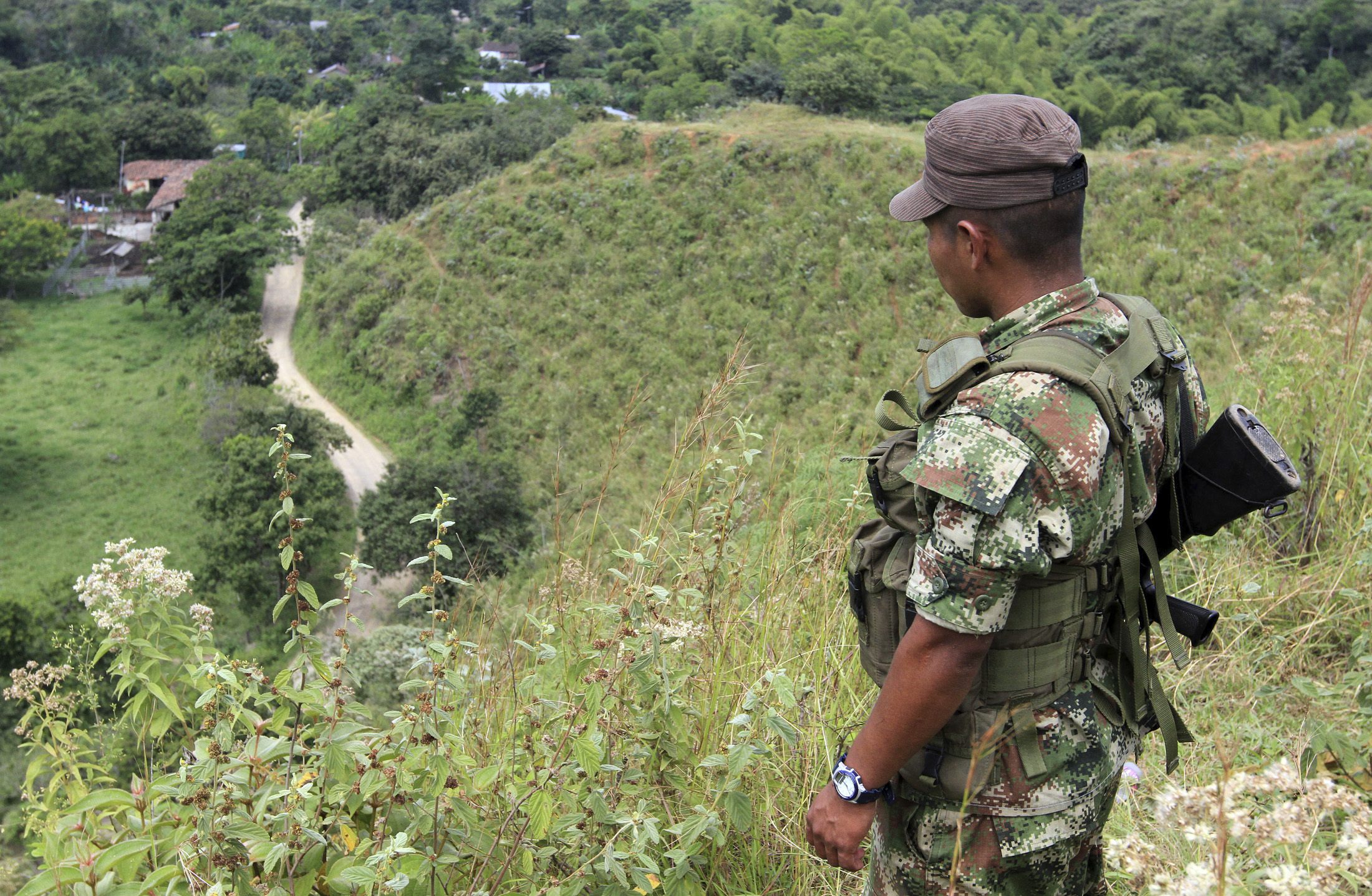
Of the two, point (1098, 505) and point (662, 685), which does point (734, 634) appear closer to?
point (662, 685)

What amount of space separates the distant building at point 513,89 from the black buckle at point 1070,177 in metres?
35.8

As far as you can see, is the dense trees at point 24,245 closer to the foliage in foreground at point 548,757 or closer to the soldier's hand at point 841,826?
the foliage in foreground at point 548,757

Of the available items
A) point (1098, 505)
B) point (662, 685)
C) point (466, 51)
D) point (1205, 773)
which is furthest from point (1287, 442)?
point (466, 51)

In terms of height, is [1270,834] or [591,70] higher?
[1270,834]

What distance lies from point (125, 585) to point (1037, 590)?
4.33 ft

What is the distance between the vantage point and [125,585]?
1.46 m

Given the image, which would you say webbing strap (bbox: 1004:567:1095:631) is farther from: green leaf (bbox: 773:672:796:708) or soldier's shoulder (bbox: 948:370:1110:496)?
green leaf (bbox: 773:672:796:708)

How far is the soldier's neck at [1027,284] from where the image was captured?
1.21 meters

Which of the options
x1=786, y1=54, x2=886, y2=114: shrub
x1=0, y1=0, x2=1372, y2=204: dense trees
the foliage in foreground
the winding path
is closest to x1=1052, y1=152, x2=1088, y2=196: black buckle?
the foliage in foreground

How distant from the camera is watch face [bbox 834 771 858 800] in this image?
3.86ft

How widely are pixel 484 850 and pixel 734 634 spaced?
70 centimetres

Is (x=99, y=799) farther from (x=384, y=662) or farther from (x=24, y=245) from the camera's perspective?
(x=24, y=245)

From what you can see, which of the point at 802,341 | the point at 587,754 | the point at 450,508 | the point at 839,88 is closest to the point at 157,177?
the point at 839,88

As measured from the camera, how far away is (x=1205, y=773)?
196 cm
